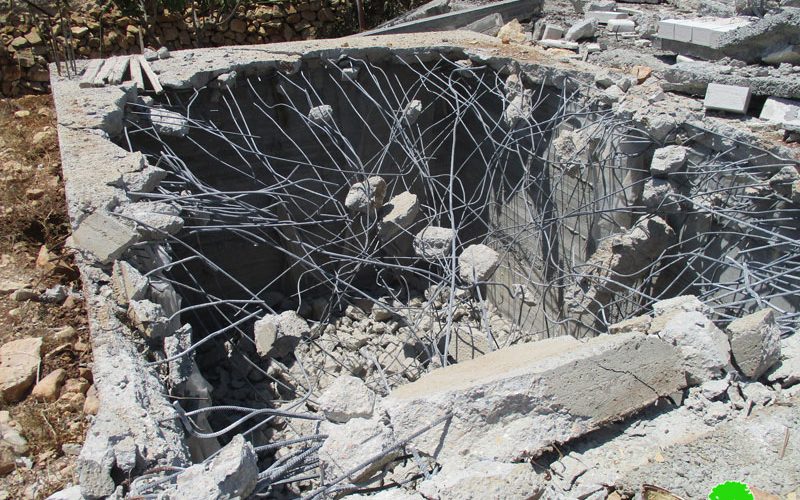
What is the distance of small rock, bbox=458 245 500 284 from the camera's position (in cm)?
518

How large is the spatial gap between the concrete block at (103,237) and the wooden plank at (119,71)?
2.43 meters

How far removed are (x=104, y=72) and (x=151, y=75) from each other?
40cm

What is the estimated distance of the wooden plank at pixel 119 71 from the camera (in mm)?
5363

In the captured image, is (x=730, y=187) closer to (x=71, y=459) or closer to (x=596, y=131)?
(x=596, y=131)

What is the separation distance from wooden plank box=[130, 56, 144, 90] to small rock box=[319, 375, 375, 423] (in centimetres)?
372

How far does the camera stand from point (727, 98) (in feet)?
14.5

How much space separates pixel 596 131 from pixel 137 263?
3.50m

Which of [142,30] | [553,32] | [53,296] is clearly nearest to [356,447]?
[53,296]

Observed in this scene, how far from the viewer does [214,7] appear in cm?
980

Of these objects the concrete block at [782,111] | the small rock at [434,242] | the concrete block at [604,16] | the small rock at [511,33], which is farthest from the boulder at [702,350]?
the concrete block at [604,16]

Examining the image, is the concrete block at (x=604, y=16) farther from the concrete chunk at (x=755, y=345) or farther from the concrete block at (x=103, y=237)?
the concrete block at (x=103, y=237)

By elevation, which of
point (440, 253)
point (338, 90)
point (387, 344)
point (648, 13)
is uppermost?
point (648, 13)

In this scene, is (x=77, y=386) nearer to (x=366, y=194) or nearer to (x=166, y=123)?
(x=166, y=123)

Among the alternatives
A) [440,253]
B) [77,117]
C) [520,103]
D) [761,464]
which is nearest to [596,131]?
[520,103]
